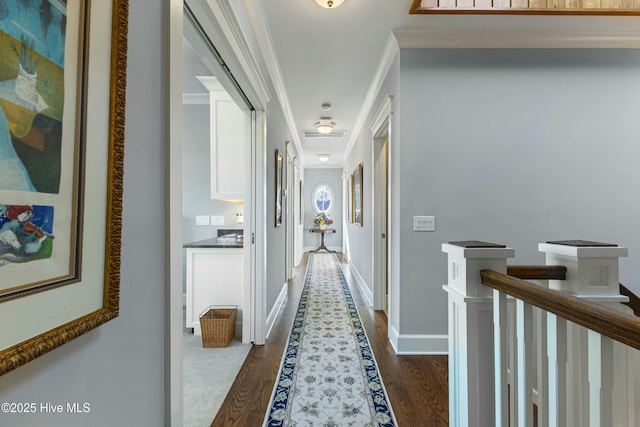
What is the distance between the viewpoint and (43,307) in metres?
0.51

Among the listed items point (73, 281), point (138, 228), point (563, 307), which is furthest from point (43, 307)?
point (563, 307)

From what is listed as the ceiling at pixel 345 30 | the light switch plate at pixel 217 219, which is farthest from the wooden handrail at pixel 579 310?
the light switch plate at pixel 217 219

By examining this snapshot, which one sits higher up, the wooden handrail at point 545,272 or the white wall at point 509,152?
the white wall at point 509,152

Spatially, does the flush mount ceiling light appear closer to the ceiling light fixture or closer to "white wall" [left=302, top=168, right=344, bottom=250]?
the ceiling light fixture

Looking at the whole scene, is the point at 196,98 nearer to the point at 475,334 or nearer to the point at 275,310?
the point at 275,310

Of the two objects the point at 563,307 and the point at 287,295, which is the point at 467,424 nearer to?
the point at 563,307

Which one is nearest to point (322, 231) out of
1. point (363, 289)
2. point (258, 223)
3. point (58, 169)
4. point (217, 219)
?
point (363, 289)

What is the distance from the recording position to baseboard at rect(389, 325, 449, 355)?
7.75 feet

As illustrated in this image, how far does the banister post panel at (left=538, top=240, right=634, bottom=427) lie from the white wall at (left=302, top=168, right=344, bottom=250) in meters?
7.39

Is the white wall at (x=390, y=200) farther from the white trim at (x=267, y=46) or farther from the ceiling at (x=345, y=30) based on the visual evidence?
the white trim at (x=267, y=46)

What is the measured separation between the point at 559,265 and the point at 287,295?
10.8 feet

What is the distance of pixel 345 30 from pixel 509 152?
1704mm

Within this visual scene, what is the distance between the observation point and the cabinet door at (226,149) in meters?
2.81

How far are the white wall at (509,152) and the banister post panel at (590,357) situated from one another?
1075 mm
